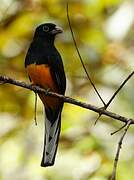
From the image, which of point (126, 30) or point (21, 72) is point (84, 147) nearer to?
point (21, 72)

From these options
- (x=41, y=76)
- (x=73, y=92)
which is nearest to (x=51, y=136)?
(x=41, y=76)

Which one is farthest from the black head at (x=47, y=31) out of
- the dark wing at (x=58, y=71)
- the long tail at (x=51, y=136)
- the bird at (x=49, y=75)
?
the long tail at (x=51, y=136)

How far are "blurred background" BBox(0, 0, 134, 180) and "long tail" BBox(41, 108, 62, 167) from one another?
0.93 m

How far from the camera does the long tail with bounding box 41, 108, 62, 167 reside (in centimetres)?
389

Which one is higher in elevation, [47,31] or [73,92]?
[47,31]

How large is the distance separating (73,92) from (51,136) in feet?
7.43

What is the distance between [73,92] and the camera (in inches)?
258

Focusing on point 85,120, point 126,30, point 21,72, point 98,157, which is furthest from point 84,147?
point 126,30

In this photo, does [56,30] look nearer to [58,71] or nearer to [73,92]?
[58,71]

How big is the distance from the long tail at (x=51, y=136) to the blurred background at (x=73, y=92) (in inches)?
36.6

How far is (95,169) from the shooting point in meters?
5.37

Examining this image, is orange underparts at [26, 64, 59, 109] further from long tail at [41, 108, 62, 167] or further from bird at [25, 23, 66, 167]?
long tail at [41, 108, 62, 167]

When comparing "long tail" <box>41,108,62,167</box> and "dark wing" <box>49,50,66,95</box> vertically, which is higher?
"dark wing" <box>49,50,66,95</box>

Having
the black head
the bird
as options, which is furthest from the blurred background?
the bird
